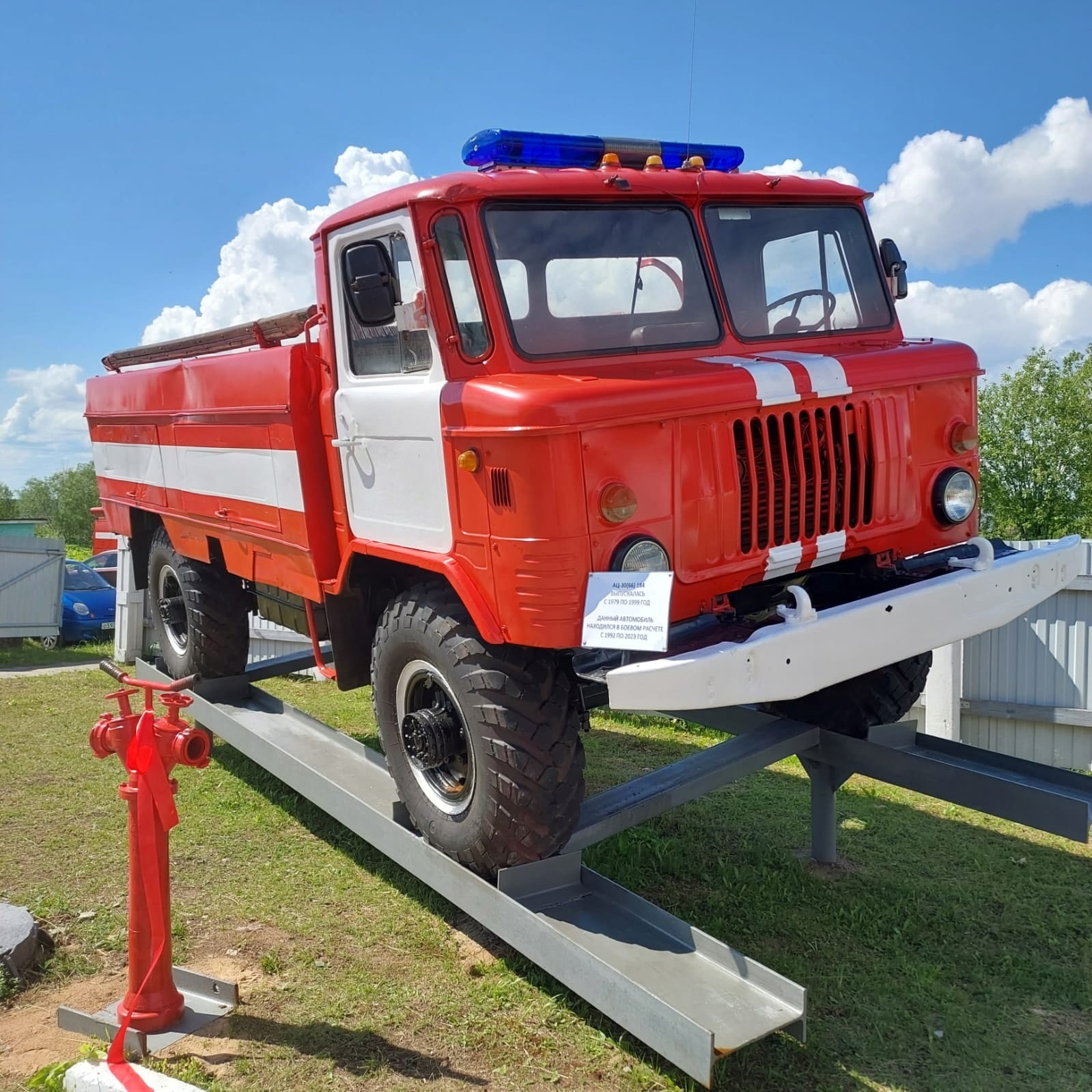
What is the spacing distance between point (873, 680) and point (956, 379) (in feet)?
4.61

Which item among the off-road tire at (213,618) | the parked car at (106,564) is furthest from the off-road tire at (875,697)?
the parked car at (106,564)

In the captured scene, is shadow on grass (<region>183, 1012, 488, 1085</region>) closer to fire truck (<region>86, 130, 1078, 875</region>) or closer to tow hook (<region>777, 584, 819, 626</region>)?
fire truck (<region>86, 130, 1078, 875</region>)

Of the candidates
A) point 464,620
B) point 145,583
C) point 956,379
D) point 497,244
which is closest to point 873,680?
point 956,379

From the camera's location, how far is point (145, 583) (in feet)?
24.5

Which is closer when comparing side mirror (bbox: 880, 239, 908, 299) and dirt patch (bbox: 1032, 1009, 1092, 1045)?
dirt patch (bbox: 1032, 1009, 1092, 1045)

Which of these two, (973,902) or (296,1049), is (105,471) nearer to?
(296,1049)

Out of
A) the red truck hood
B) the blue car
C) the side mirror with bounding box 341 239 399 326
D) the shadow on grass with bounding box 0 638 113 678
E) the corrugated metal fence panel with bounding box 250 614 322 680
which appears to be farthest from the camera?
the blue car

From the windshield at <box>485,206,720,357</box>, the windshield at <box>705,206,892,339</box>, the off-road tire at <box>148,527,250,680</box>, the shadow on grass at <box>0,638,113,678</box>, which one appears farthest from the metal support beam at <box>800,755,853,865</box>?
the shadow on grass at <box>0,638,113,678</box>

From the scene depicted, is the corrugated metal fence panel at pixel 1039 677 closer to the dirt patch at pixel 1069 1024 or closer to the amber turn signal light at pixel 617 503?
the dirt patch at pixel 1069 1024

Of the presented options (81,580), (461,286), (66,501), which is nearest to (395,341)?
(461,286)

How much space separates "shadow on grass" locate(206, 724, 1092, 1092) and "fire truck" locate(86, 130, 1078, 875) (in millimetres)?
785

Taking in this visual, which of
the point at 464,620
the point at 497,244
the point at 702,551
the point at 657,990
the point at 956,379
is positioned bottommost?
the point at 657,990

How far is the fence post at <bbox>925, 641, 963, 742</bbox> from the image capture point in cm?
720

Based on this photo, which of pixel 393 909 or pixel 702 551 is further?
pixel 393 909
